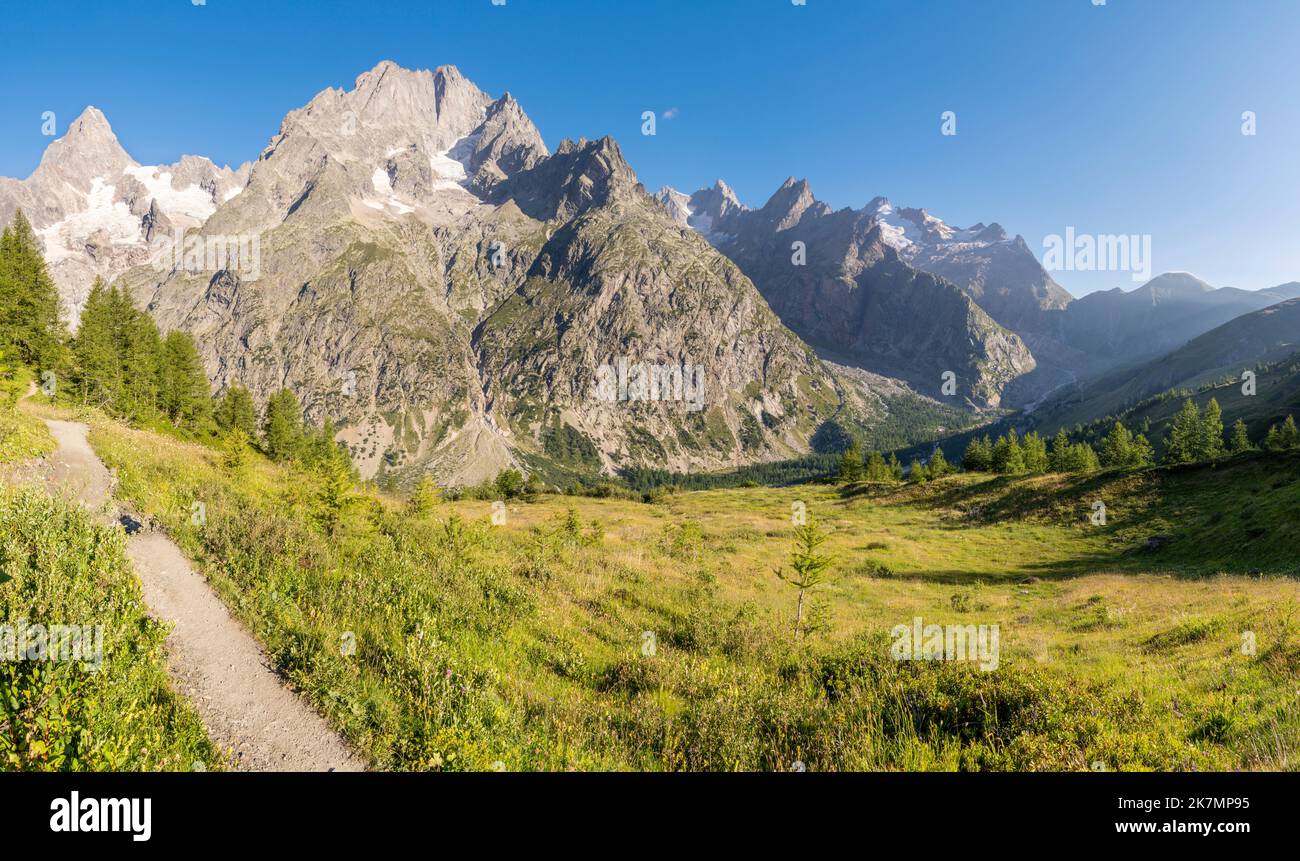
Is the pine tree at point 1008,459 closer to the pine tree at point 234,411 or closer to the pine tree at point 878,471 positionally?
the pine tree at point 878,471

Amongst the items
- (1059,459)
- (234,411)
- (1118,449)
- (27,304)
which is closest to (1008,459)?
(1059,459)

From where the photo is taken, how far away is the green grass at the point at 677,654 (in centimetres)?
655

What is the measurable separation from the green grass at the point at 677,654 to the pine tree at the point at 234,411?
67077 mm

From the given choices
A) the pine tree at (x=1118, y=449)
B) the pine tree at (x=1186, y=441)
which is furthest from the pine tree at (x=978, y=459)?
the pine tree at (x=1186, y=441)

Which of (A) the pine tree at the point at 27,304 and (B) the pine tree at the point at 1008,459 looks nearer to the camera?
(A) the pine tree at the point at 27,304

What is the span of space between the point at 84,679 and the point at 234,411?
9668 cm

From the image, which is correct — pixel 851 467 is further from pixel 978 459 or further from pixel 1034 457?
pixel 1034 457

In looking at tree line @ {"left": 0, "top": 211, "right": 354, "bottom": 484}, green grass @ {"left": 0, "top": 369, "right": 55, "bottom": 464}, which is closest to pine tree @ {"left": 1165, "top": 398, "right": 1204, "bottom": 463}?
tree line @ {"left": 0, "top": 211, "right": 354, "bottom": 484}

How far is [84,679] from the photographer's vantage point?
223 inches

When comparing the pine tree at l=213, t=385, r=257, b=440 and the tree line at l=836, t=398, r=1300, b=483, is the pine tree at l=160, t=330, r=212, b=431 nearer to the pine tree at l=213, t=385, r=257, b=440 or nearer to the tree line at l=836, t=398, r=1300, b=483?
the pine tree at l=213, t=385, r=257, b=440

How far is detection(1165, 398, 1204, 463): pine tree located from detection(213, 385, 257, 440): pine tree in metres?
151

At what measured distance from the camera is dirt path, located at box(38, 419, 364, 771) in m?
5.96
